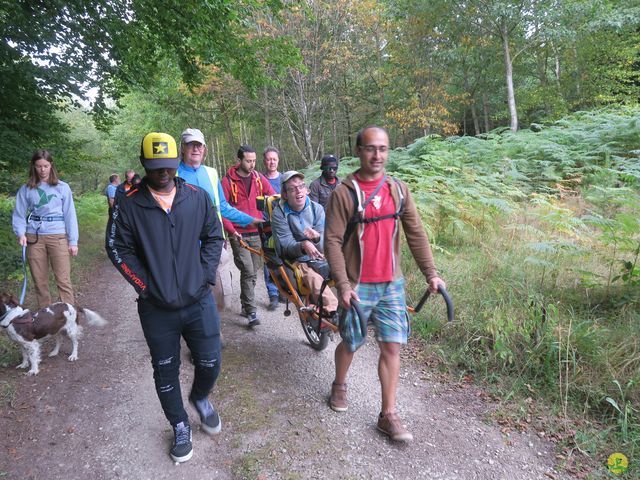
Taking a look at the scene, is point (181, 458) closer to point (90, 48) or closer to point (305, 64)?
point (90, 48)

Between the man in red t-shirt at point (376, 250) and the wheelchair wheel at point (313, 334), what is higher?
the man in red t-shirt at point (376, 250)

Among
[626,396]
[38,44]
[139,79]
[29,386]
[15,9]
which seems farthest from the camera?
[139,79]

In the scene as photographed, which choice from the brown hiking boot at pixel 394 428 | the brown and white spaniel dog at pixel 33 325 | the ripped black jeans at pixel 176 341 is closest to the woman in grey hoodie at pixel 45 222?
the brown and white spaniel dog at pixel 33 325

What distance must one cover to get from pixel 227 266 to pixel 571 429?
345 cm

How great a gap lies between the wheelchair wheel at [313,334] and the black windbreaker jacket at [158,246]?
5.63 ft

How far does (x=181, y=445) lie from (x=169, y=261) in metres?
1.41

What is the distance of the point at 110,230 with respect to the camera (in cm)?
245

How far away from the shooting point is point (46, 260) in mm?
4867

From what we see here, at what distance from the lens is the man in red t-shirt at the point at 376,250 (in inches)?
108

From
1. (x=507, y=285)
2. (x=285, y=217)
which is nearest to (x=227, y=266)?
(x=285, y=217)

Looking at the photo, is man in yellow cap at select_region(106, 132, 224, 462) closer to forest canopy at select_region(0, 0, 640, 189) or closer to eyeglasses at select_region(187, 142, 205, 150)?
eyeglasses at select_region(187, 142, 205, 150)

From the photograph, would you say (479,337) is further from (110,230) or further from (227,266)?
(110,230)

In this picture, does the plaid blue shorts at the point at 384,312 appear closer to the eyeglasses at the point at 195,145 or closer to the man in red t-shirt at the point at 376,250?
the man in red t-shirt at the point at 376,250

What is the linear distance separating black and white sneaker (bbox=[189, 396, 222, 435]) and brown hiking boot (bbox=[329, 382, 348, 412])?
38.6 inches
